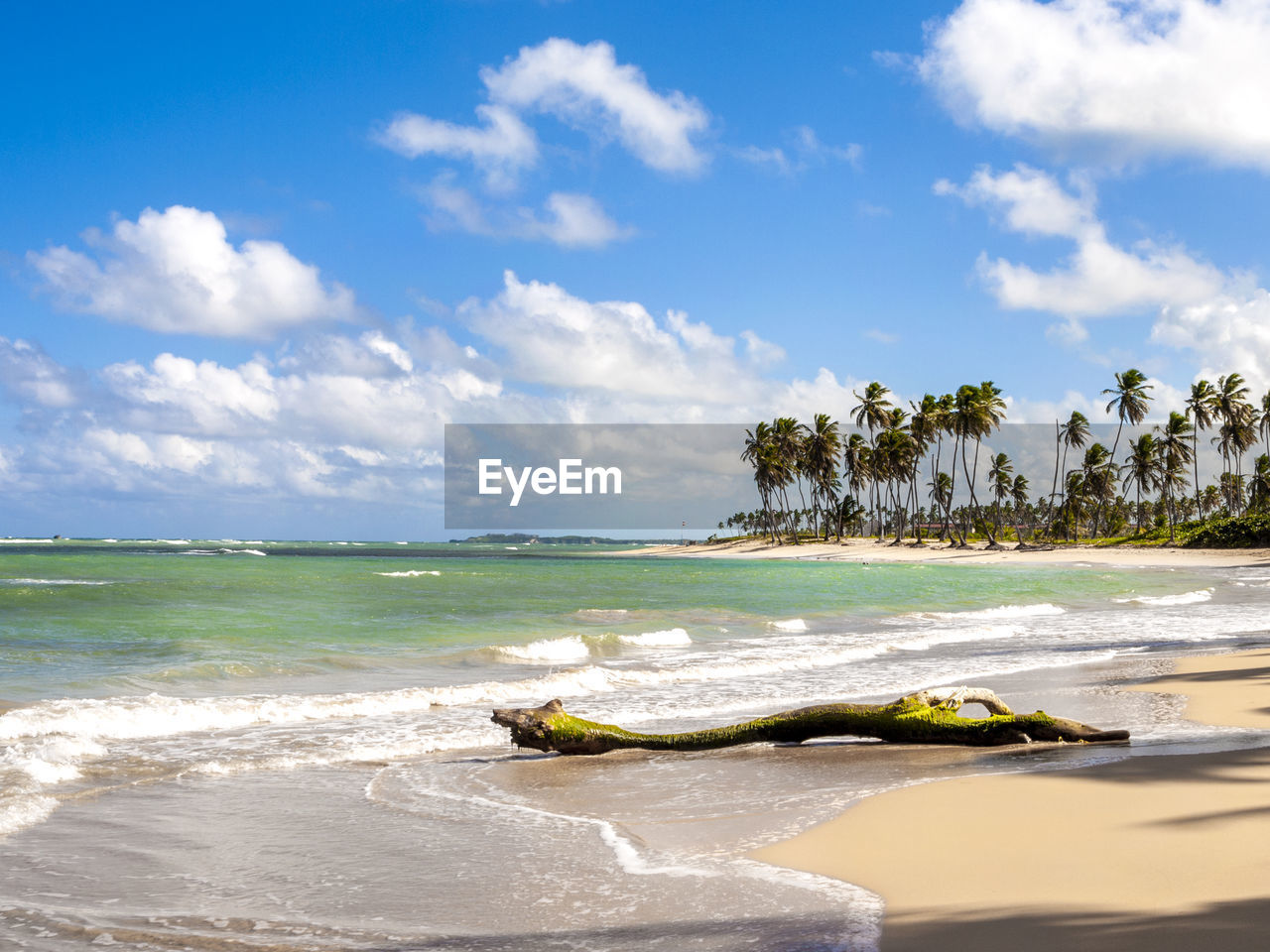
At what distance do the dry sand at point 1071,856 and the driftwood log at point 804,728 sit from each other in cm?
167

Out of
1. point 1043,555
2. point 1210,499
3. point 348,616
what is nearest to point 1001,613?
point 348,616

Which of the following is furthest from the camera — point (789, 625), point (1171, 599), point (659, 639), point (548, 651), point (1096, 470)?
point (1096, 470)

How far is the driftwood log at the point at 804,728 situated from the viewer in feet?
29.2

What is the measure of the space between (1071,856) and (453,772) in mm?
5493

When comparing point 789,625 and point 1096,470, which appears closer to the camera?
point 789,625

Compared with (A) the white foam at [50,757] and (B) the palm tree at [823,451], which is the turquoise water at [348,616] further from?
(B) the palm tree at [823,451]

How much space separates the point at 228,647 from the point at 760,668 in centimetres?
998

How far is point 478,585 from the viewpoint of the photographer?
40.2 m

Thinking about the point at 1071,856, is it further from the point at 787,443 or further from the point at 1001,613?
the point at 787,443

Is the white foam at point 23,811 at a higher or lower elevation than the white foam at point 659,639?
higher

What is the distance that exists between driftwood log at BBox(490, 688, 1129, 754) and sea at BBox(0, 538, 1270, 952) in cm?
18

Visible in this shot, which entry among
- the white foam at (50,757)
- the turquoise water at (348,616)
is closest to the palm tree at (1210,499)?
the turquoise water at (348,616)

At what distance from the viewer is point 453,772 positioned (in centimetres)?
857

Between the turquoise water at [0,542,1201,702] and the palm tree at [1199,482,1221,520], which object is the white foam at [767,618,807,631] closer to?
the turquoise water at [0,542,1201,702]
